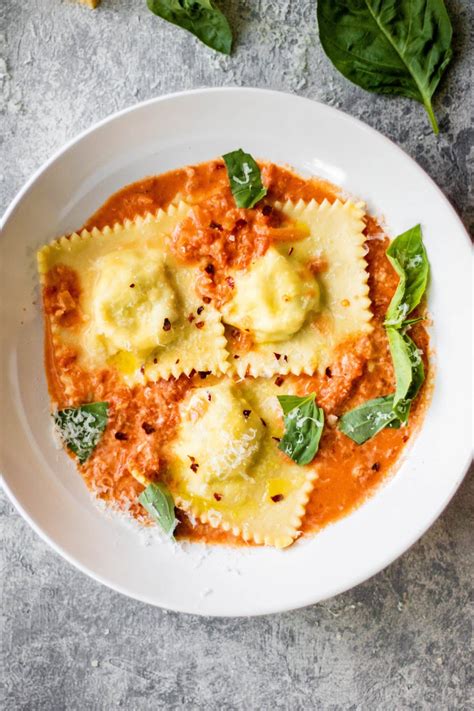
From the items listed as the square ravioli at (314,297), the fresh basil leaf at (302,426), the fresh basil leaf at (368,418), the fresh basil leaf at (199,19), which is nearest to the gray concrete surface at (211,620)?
the fresh basil leaf at (199,19)

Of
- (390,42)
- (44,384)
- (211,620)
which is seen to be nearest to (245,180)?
(390,42)

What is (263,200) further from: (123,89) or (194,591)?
(194,591)

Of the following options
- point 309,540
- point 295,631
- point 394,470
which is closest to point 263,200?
point 394,470

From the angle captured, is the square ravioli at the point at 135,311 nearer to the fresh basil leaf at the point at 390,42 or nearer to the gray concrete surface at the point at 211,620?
the gray concrete surface at the point at 211,620

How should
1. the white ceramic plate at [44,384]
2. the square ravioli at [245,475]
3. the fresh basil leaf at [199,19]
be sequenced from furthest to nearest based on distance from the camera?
the square ravioli at [245,475] < the fresh basil leaf at [199,19] < the white ceramic plate at [44,384]

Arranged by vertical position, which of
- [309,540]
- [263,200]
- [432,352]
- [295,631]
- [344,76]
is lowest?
[295,631]

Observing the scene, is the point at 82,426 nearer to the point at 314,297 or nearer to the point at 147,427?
the point at 147,427
